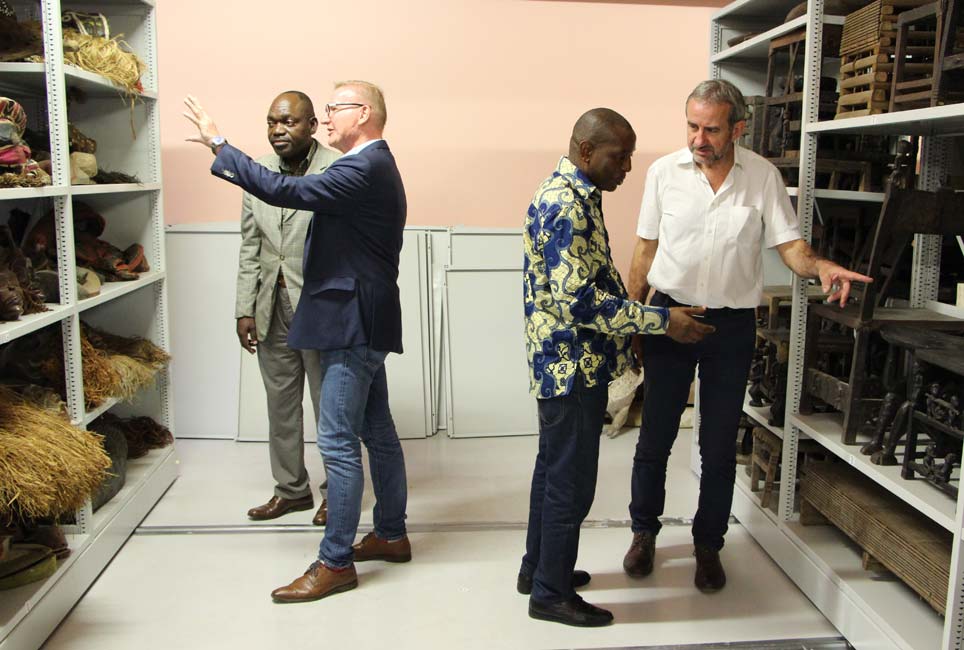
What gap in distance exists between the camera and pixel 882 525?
121 inches

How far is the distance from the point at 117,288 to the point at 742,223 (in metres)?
2.60

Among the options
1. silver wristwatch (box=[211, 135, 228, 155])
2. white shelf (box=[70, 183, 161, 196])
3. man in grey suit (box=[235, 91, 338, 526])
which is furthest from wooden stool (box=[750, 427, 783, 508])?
white shelf (box=[70, 183, 161, 196])

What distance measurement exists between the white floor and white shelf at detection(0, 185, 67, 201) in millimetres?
1487

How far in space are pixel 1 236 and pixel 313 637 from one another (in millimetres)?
1926

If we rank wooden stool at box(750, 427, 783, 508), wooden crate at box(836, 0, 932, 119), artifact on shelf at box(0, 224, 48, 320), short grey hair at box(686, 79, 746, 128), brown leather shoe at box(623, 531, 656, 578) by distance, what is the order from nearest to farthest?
artifact on shelf at box(0, 224, 48, 320), short grey hair at box(686, 79, 746, 128), wooden crate at box(836, 0, 932, 119), brown leather shoe at box(623, 531, 656, 578), wooden stool at box(750, 427, 783, 508)

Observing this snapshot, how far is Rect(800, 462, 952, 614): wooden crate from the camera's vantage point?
9.20 ft

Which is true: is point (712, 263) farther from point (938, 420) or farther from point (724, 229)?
point (938, 420)

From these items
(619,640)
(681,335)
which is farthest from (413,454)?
(681,335)

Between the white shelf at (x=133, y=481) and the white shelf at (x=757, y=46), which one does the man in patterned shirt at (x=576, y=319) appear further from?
the white shelf at (x=133, y=481)

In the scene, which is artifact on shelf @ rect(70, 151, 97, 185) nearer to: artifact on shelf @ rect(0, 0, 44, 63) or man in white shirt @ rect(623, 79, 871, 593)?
artifact on shelf @ rect(0, 0, 44, 63)

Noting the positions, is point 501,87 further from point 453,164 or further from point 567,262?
point 567,262

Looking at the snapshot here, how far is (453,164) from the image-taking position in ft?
18.3

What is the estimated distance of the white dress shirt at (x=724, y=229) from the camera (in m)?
3.17

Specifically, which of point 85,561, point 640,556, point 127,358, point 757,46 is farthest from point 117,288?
point 757,46
